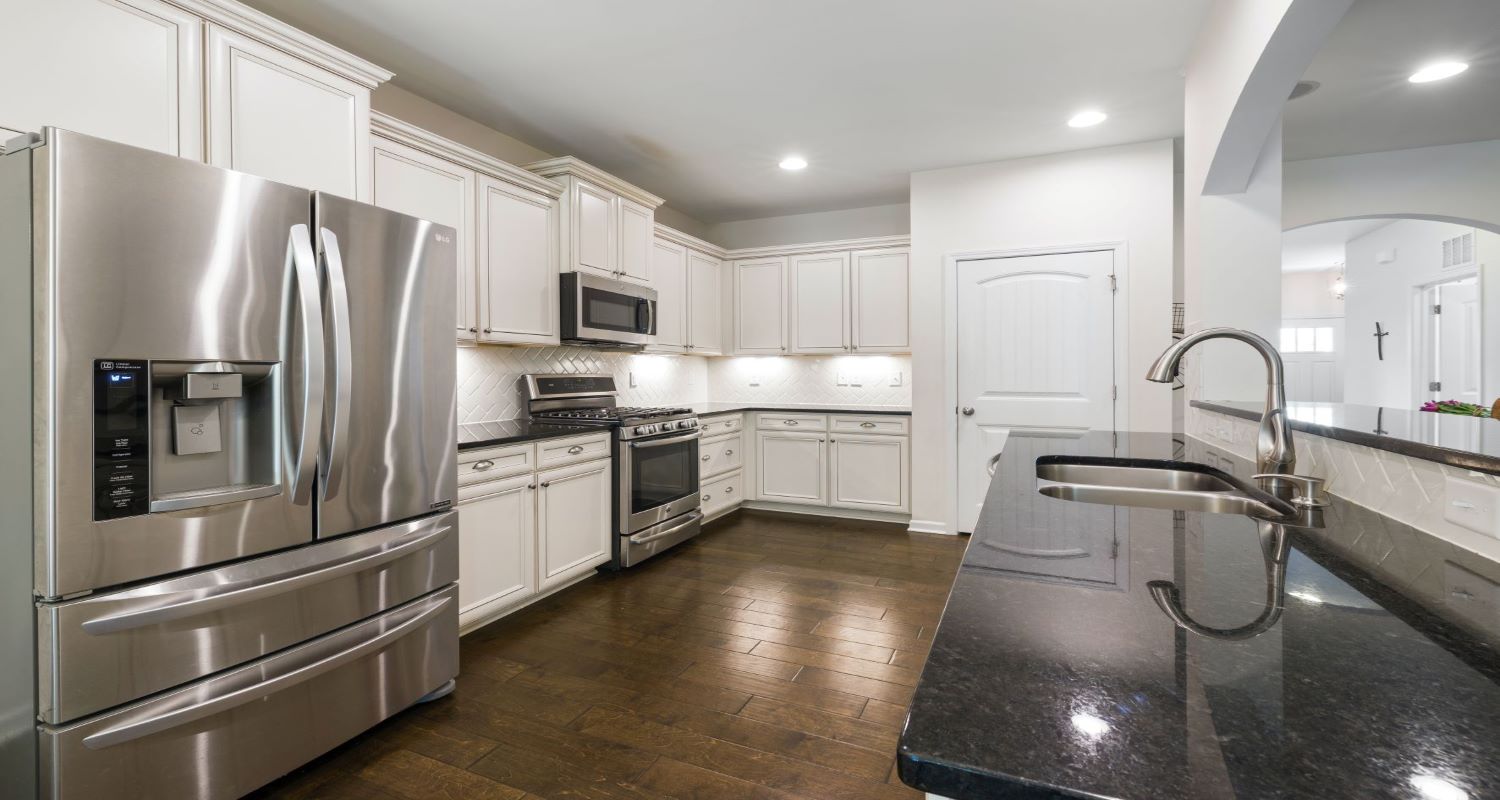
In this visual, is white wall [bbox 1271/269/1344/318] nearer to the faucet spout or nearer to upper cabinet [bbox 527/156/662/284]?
upper cabinet [bbox 527/156/662/284]

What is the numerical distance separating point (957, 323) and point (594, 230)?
2.45 metres

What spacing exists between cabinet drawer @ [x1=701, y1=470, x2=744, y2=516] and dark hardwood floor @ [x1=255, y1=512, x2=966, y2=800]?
1.02 meters

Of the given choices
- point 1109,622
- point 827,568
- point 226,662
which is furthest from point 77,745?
point 827,568

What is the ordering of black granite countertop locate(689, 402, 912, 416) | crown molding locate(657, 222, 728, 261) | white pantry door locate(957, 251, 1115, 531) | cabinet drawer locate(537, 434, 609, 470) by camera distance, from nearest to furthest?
cabinet drawer locate(537, 434, 609, 470), white pantry door locate(957, 251, 1115, 531), crown molding locate(657, 222, 728, 261), black granite countertop locate(689, 402, 912, 416)

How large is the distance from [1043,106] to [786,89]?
1.37 meters

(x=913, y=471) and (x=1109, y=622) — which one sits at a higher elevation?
(x=1109, y=622)

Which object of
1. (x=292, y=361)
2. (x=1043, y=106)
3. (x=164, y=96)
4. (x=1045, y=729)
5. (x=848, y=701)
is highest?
(x=1043, y=106)

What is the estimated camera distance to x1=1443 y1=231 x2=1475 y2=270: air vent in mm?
5426

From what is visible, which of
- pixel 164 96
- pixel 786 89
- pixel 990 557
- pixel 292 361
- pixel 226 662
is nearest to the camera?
pixel 990 557

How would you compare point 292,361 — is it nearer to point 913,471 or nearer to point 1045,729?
point 1045,729

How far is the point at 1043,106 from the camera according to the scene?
11.2 ft

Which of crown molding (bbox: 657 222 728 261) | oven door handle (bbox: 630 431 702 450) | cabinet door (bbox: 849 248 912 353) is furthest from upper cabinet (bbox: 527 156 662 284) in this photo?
cabinet door (bbox: 849 248 912 353)

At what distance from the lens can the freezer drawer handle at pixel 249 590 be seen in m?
1.46

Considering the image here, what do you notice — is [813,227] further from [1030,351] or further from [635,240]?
[1030,351]
